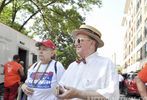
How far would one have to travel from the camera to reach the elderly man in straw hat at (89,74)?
3.61 m

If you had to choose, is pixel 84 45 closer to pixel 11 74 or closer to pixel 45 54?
pixel 45 54

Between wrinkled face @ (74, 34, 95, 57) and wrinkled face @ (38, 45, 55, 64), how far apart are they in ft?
5.80

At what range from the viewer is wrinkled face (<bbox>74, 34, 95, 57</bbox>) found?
159 inches

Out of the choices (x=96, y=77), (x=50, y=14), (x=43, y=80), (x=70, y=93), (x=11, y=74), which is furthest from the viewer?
(x=50, y=14)

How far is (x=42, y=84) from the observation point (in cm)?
563

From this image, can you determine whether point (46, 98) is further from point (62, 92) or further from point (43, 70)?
point (62, 92)

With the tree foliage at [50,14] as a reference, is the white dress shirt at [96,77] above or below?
below

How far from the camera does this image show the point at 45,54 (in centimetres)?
584

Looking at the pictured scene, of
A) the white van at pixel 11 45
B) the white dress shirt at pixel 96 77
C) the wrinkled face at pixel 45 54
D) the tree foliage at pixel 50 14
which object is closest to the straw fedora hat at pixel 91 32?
the white dress shirt at pixel 96 77

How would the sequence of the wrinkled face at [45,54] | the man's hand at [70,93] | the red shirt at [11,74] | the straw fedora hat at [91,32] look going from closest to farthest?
the man's hand at [70,93], the straw fedora hat at [91,32], the wrinkled face at [45,54], the red shirt at [11,74]

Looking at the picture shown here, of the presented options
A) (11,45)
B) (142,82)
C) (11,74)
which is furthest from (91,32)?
(11,45)

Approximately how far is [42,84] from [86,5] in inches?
1146

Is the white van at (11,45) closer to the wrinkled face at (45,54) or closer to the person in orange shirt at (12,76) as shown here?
the person in orange shirt at (12,76)

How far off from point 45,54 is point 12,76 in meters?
7.39
